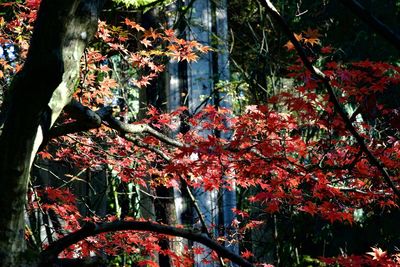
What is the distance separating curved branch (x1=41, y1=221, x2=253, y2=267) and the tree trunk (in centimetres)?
12

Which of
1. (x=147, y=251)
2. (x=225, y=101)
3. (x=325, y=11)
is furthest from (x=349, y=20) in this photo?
(x=147, y=251)

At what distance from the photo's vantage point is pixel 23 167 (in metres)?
2.19

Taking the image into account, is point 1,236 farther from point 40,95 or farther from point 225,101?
point 225,101

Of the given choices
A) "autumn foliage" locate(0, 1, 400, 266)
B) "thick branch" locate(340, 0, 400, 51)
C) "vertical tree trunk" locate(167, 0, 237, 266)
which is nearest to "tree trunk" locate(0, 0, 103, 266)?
"thick branch" locate(340, 0, 400, 51)

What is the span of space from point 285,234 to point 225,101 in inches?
154

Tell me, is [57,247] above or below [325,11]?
below

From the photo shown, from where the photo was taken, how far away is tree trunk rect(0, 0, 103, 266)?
201 cm

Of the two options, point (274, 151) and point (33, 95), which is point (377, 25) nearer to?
point (33, 95)

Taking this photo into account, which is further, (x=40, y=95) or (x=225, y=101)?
(x=225, y=101)

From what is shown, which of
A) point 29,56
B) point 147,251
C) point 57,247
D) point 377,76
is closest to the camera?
point 29,56

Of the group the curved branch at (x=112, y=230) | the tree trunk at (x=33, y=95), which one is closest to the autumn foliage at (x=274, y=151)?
the curved branch at (x=112, y=230)

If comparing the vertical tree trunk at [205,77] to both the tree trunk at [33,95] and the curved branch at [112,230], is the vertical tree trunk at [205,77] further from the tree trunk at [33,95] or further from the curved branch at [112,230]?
the tree trunk at [33,95]

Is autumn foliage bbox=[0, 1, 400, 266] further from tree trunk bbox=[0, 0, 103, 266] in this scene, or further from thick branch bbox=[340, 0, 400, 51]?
thick branch bbox=[340, 0, 400, 51]

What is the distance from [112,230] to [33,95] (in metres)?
0.77
